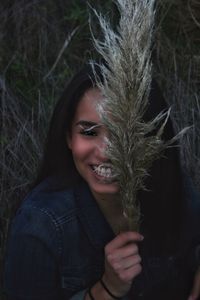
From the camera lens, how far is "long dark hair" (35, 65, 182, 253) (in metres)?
2.03

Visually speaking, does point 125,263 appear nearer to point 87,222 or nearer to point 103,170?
point 103,170

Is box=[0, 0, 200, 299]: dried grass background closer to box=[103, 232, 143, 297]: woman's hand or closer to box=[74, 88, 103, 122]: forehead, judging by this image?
box=[74, 88, 103, 122]: forehead

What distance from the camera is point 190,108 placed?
10.6 feet

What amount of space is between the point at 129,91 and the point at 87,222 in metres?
0.85

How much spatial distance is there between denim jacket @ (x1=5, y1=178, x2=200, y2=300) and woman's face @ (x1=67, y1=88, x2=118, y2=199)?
0.62 feet

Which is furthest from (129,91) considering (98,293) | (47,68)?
(47,68)

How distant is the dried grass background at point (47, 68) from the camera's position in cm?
318

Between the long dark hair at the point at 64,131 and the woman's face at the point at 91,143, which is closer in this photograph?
the woman's face at the point at 91,143

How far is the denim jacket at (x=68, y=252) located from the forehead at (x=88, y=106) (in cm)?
32

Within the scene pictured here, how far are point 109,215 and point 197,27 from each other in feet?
5.82

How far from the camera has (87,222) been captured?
215 cm

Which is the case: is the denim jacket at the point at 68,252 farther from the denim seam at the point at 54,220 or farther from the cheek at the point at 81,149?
the cheek at the point at 81,149

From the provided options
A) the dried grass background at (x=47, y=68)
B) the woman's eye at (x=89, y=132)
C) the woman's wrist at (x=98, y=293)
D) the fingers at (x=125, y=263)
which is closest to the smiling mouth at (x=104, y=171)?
the woman's eye at (x=89, y=132)

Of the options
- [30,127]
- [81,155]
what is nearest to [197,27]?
[30,127]
